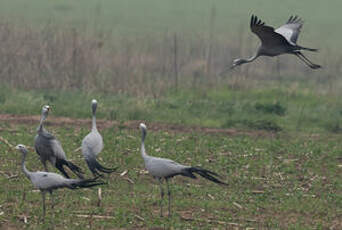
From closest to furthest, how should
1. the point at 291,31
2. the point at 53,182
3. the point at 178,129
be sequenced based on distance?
1. the point at 53,182
2. the point at 291,31
3. the point at 178,129

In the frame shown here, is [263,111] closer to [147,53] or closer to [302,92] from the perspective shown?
[302,92]

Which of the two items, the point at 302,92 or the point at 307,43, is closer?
the point at 302,92

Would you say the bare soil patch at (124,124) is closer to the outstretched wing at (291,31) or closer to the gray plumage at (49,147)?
the outstretched wing at (291,31)

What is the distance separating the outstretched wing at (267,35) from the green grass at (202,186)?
6.35 feet

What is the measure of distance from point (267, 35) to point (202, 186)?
225cm

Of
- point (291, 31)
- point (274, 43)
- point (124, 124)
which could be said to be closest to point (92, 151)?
point (274, 43)

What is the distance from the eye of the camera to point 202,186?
10.8 meters

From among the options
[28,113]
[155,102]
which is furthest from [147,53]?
[28,113]

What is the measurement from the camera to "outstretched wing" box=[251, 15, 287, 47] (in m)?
10.2

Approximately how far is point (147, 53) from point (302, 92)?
4816 millimetres

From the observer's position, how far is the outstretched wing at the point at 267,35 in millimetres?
10175

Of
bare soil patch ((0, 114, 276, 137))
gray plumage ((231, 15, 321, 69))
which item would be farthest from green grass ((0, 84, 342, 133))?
gray plumage ((231, 15, 321, 69))

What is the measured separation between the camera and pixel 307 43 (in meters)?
30.8

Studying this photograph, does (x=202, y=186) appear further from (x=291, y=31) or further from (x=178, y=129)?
(x=178, y=129)
